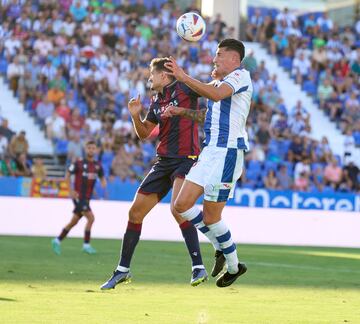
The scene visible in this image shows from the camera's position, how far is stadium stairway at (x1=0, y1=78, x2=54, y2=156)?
27.2 metres

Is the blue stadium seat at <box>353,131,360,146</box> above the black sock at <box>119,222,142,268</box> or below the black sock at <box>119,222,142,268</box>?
below

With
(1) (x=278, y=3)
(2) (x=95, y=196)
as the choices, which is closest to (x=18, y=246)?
(2) (x=95, y=196)

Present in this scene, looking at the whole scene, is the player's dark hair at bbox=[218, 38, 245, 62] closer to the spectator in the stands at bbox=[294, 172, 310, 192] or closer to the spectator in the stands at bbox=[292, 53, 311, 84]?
the spectator in the stands at bbox=[294, 172, 310, 192]

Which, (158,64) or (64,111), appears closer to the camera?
(158,64)

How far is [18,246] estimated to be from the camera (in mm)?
19094

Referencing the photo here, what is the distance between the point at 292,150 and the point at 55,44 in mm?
7209

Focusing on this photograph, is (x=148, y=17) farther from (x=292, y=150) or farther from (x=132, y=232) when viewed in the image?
(x=132, y=232)

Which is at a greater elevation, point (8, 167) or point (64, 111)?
point (64, 111)

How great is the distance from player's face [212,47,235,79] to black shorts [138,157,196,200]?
1.28 metres

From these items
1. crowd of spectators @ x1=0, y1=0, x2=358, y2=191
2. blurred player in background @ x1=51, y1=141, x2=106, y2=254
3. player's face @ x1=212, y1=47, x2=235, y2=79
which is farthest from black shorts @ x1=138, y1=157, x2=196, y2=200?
crowd of spectators @ x1=0, y1=0, x2=358, y2=191

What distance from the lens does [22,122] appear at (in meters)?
27.8

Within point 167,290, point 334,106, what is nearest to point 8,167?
point 334,106

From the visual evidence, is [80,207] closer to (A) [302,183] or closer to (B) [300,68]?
(A) [302,183]

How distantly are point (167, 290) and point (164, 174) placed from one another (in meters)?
1.82
